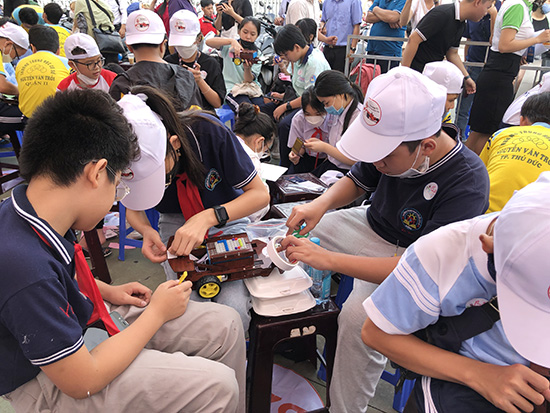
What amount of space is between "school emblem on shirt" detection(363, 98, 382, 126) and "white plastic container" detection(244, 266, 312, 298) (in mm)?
666

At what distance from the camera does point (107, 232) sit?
337cm

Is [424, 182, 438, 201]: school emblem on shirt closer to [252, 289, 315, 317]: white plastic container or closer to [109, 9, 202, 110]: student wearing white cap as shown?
[252, 289, 315, 317]: white plastic container

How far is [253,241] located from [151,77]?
68.2 inches

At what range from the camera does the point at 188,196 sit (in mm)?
1883

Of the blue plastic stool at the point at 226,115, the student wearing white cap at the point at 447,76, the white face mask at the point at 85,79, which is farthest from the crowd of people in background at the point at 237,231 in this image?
the blue plastic stool at the point at 226,115

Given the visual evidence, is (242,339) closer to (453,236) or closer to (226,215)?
(226,215)

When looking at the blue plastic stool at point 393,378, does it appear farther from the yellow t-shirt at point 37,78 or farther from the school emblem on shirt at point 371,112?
the yellow t-shirt at point 37,78

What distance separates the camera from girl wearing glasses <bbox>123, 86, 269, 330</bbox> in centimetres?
158

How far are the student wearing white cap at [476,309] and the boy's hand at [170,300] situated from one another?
2.11ft

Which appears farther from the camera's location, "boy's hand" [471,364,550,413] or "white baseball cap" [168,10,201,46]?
"white baseball cap" [168,10,201,46]

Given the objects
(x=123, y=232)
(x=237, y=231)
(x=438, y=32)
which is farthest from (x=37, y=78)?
(x=438, y=32)

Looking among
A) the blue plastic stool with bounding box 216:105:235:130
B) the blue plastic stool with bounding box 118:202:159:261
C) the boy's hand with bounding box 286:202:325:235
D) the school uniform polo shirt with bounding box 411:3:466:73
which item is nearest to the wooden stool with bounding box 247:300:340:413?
the boy's hand with bounding box 286:202:325:235

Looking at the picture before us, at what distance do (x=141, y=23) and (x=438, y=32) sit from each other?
2.50m

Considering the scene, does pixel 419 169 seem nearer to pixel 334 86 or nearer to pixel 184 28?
pixel 334 86
